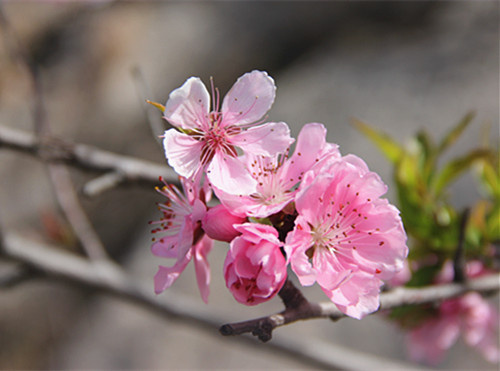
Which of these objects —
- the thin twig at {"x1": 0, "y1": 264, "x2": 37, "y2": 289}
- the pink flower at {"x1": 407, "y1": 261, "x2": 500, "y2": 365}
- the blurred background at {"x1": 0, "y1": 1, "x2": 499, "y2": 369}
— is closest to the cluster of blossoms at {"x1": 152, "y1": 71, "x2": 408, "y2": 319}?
the pink flower at {"x1": 407, "y1": 261, "x2": 500, "y2": 365}

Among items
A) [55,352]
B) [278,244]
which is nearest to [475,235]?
[278,244]

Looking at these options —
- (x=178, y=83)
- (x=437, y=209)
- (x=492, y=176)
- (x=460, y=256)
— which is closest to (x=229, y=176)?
(x=460, y=256)

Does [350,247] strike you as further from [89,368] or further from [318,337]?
[89,368]

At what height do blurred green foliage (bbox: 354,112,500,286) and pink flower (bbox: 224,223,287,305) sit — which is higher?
pink flower (bbox: 224,223,287,305)

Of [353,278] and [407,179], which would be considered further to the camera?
[407,179]

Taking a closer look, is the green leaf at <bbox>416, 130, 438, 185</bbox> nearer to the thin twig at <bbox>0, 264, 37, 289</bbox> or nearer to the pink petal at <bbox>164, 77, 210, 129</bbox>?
the pink petal at <bbox>164, 77, 210, 129</bbox>

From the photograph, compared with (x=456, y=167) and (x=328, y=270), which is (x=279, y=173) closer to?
(x=328, y=270)
